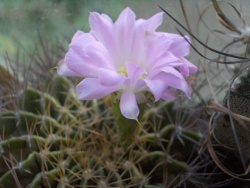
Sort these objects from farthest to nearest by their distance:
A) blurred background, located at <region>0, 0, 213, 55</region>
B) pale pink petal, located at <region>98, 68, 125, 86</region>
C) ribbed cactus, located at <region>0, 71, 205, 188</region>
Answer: blurred background, located at <region>0, 0, 213, 55</region>
ribbed cactus, located at <region>0, 71, 205, 188</region>
pale pink petal, located at <region>98, 68, 125, 86</region>

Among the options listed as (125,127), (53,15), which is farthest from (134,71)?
(53,15)

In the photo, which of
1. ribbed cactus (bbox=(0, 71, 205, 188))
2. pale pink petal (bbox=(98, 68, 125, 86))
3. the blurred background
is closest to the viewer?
pale pink petal (bbox=(98, 68, 125, 86))

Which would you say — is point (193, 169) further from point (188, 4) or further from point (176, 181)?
point (188, 4)

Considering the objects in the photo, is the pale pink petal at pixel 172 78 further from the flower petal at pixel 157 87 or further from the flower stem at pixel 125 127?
the flower stem at pixel 125 127

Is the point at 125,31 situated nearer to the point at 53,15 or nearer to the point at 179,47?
the point at 179,47

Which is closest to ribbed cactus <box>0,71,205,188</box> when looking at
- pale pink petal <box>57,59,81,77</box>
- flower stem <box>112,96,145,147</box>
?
flower stem <box>112,96,145,147</box>

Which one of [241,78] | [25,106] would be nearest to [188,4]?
[241,78]

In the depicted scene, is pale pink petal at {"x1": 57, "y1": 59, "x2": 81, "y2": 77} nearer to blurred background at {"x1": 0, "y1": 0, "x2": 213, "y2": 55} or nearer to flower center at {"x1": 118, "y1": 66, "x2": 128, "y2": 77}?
flower center at {"x1": 118, "y1": 66, "x2": 128, "y2": 77}

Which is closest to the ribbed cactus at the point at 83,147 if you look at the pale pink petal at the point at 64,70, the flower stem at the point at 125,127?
the flower stem at the point at 125,127
